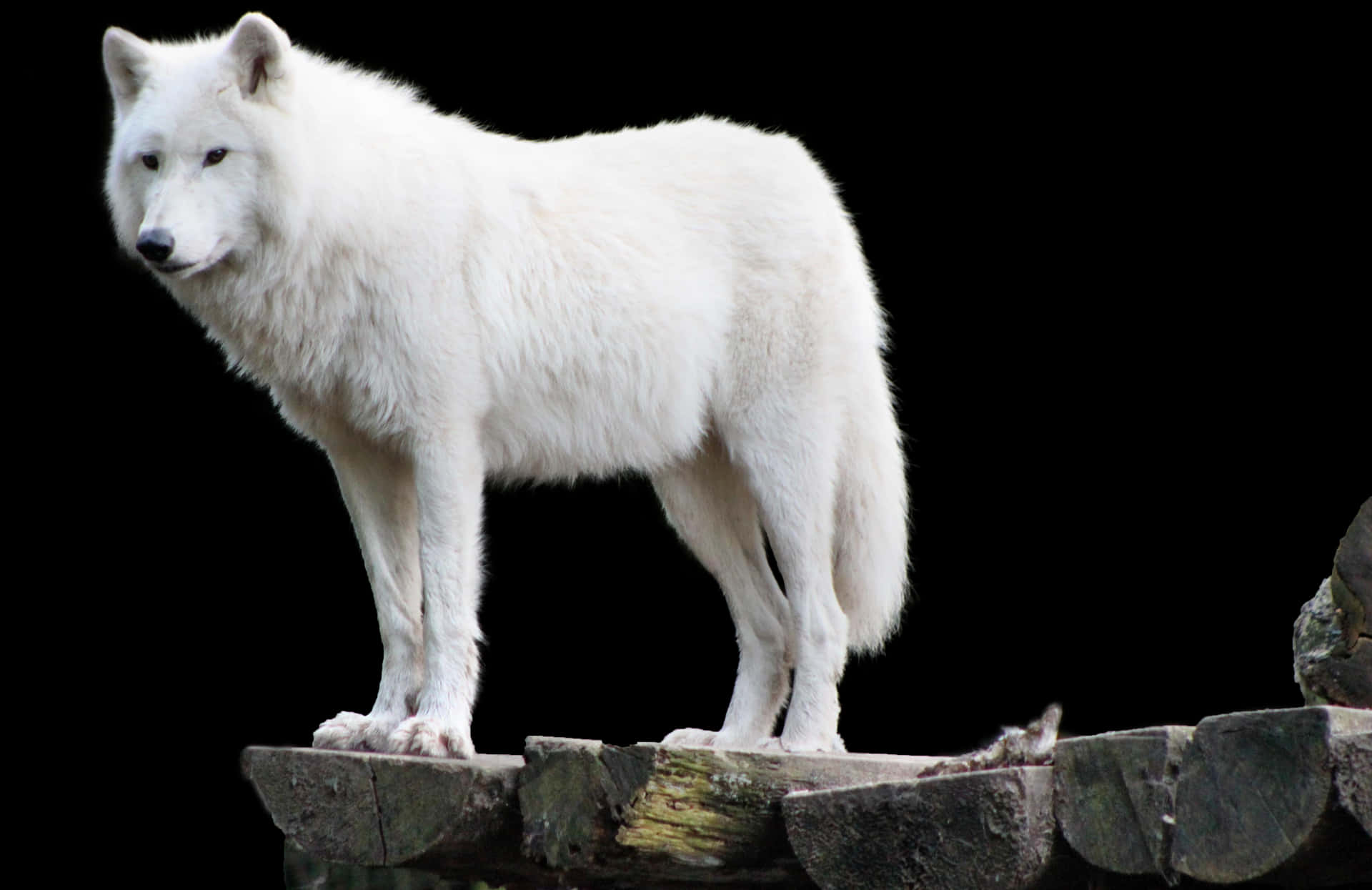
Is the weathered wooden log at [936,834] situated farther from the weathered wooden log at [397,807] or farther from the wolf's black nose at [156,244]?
the wolf's black nose at [156,244]

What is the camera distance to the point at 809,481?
447cm

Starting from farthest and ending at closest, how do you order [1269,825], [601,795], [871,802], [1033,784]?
[601,795] < [871,802] < [1033,784] < [1269,825]

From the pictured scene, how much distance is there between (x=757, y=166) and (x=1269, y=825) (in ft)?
9.84

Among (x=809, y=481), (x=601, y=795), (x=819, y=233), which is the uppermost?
(x=819, y=233)

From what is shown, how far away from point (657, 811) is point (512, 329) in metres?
1.58

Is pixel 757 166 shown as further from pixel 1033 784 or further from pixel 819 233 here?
pixel 1033 784

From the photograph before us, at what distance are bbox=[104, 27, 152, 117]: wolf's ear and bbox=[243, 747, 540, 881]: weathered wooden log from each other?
1700mm

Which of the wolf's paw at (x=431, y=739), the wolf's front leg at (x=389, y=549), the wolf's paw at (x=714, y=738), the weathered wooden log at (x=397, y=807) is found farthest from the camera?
the wolf's paw at (x=714, y=738)

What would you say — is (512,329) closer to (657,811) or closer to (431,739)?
(431,739)

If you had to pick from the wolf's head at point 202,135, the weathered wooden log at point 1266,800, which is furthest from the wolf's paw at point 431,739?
the weathered wooden log at point 1266,800

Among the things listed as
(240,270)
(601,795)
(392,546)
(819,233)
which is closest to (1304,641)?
(601,795)

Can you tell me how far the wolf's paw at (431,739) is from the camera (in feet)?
11.5

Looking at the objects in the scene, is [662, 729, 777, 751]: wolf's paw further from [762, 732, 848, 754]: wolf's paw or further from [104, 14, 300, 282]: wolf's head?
[104, 14, 300, 282]: wolf's head

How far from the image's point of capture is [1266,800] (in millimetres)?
2117
